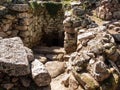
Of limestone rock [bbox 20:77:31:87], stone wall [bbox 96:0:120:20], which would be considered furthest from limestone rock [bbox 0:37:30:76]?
stone wall [bbox 96:0:120:20]

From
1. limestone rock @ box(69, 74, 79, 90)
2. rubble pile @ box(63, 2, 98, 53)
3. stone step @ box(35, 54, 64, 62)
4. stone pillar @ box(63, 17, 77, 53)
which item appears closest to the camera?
limestone rock @ box(69, 74, 79, 90)

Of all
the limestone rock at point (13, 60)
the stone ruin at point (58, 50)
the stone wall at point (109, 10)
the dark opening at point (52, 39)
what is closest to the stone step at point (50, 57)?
the stone ruin at point (58, 50)

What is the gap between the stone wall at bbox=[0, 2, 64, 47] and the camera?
997 centimetres

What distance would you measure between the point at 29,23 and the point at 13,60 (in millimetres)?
5839

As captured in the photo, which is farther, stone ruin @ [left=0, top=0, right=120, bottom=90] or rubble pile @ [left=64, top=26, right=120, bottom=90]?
rubble pile @ [left=64, top=26, right=120, bottom=90]

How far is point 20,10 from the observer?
10.2m

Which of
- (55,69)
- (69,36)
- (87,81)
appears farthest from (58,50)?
(87,81)

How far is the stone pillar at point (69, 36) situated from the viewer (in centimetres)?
953

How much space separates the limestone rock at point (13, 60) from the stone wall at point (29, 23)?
15.4 feet

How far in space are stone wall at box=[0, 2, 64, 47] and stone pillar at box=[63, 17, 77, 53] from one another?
69.6 inches

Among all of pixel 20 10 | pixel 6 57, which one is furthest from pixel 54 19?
pixel 6 57

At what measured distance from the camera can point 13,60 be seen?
488cm

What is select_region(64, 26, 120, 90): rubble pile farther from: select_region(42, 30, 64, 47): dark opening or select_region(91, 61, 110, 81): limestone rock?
select_region(42, 30, 64, 47): dark opening

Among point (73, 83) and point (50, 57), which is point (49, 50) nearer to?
point (50, 57)
